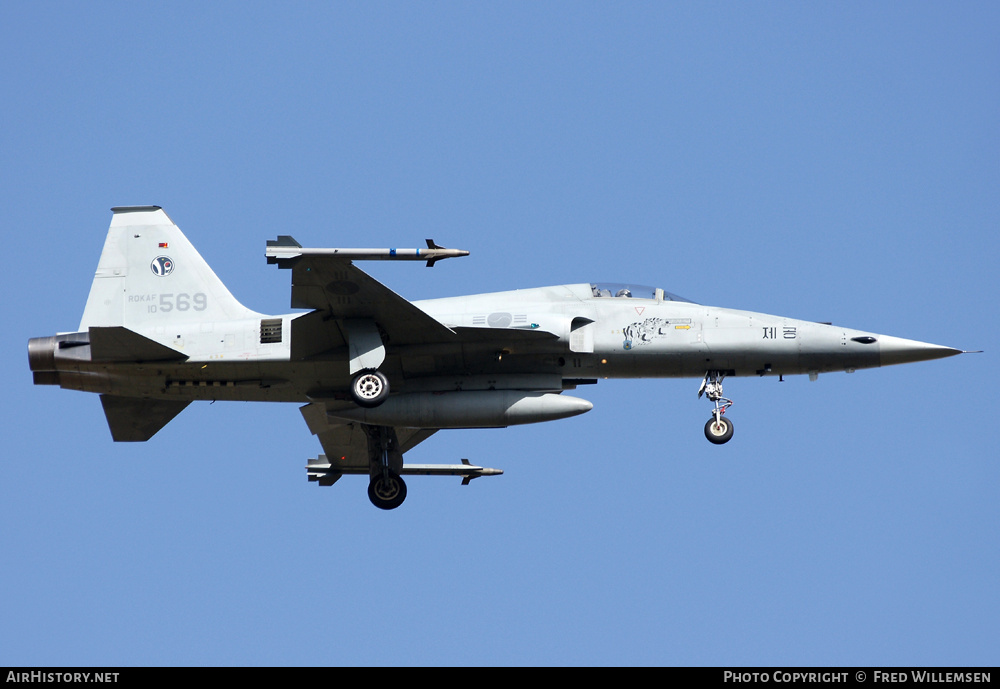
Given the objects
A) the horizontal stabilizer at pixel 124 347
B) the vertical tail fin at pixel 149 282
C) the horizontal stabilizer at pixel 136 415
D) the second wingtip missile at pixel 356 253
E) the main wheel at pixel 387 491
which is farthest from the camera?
A: the main wheel at pixel 387 491

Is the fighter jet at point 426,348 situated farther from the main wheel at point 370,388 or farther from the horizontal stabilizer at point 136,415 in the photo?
the horizontal stabilizer at point 136,415

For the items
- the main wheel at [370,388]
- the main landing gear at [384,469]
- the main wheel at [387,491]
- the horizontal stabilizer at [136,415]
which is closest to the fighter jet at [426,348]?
the main wheel at [370,388]

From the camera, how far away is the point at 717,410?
24.0 m

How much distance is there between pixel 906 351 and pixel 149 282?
14666 millimetres

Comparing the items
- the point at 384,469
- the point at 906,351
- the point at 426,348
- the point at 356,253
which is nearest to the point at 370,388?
the point at 426,348

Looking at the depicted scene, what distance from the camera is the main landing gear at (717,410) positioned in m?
23.8

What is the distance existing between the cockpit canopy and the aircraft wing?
3036 mm

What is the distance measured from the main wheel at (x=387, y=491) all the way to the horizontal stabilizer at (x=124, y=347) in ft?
17.2

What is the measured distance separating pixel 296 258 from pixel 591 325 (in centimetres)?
589
